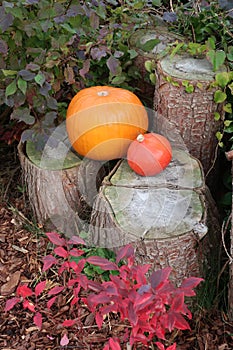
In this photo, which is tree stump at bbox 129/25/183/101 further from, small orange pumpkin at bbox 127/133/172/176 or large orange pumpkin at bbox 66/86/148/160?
small orange pumpkin at bbox 127/133/172/176

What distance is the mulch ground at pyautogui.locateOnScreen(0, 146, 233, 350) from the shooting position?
7.64 ft

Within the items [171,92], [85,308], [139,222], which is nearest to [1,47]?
[171,92]

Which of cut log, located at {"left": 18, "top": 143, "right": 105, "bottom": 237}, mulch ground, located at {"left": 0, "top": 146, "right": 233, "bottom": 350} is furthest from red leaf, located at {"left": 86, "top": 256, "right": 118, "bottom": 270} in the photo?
cut log, located at {"left": 18, "top": 143, "right": 105, "bottom": 237}

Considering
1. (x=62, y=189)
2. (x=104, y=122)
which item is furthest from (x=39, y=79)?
(x=62, y=189)

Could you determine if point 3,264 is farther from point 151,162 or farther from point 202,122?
point 202,122

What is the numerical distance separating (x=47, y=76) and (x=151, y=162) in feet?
2.13

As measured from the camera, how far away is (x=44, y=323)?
244cm

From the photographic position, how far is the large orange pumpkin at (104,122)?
2596 millimetres

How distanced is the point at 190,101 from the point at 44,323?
4.25ft

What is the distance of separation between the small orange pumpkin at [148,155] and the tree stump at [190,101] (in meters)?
0.23

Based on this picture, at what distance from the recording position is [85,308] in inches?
98.3

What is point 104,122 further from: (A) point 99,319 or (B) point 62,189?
(A) point 99,319

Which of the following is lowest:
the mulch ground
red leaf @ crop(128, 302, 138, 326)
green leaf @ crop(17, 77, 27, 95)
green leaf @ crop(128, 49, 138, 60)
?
the mulch ground

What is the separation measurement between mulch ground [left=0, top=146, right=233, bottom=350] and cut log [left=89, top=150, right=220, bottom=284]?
0.26 meters
